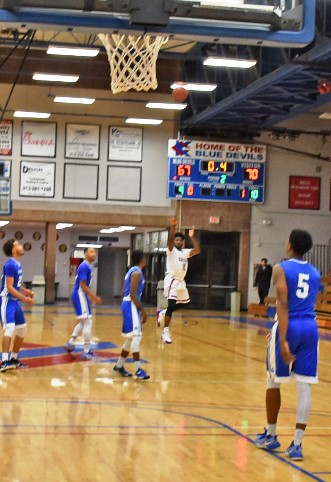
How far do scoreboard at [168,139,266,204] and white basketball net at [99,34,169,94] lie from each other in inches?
579

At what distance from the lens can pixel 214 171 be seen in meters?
28.8

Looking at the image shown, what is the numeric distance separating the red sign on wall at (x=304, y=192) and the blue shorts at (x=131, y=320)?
63.8 feet

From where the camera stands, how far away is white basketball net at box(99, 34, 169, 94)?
502 inches

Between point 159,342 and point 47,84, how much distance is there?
1365 cm

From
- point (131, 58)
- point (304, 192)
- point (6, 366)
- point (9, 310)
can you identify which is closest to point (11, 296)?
point (9, 310)

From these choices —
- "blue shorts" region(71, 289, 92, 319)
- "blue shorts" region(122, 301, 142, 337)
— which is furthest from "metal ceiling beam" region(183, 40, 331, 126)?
"blue shorts" region(122, 301, 142, 337)

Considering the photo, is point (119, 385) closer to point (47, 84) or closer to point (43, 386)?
point (43, 386)

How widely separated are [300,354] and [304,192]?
23562mm

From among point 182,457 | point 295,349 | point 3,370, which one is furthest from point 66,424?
point 3,370

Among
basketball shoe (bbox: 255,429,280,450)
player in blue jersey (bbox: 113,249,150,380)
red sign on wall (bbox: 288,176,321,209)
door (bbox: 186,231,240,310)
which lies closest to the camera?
basketball shoe (bbox: 255,429,280,450)

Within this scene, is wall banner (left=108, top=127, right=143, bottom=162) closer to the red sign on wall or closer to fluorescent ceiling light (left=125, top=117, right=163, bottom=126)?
fluorescent ceiling light (left=125, top=117, right=163, bottom=126)

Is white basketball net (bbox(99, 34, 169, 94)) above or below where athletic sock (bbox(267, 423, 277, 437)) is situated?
above

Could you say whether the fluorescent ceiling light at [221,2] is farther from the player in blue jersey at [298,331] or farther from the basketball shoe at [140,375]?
the basketball shoe at [140,375]

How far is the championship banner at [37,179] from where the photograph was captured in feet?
93.9
